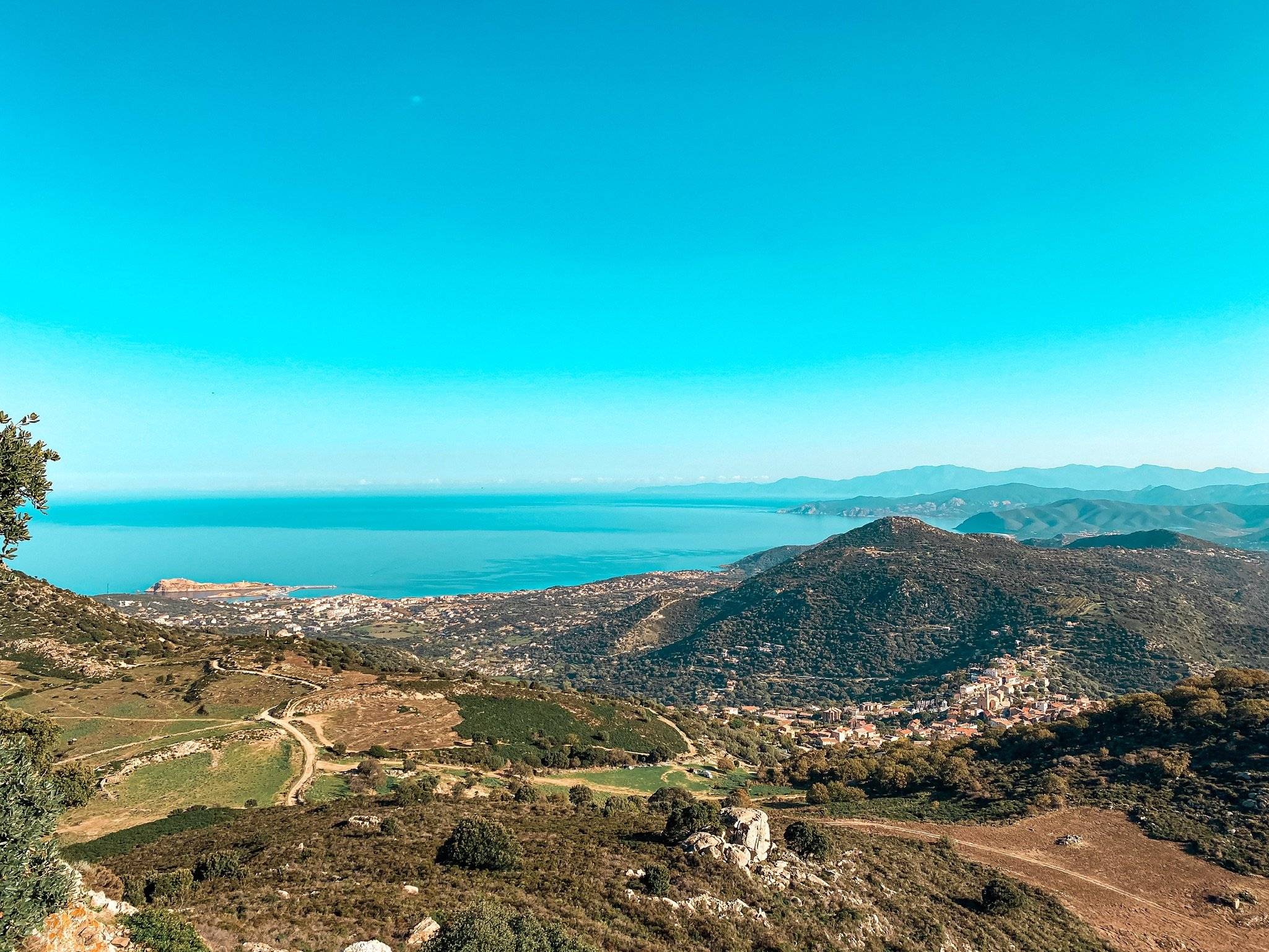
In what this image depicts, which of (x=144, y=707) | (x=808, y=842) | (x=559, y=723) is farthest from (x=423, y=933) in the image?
(x=144, y=707)

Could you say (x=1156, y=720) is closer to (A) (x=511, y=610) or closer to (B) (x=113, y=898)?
(B) (x=113, y=898)

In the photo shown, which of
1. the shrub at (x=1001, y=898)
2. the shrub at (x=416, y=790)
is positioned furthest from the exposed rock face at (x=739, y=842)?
the shrub at (x=416, y=790)

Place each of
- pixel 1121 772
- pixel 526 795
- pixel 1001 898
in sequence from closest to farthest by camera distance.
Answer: pixel 1001 898
pixel 526 795
pixel 1121 772

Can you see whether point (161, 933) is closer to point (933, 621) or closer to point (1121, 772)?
point (1121, 772)

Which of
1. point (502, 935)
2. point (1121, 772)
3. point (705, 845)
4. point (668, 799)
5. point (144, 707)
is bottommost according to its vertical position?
point (1121, 772)

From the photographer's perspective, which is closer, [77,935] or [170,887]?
[77,935]

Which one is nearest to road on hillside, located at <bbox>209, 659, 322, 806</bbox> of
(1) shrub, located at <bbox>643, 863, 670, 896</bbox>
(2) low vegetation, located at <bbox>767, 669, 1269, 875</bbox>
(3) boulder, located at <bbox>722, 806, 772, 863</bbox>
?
(1) shrub, located at <bbox>643, 863, 670, 896</bbox>
